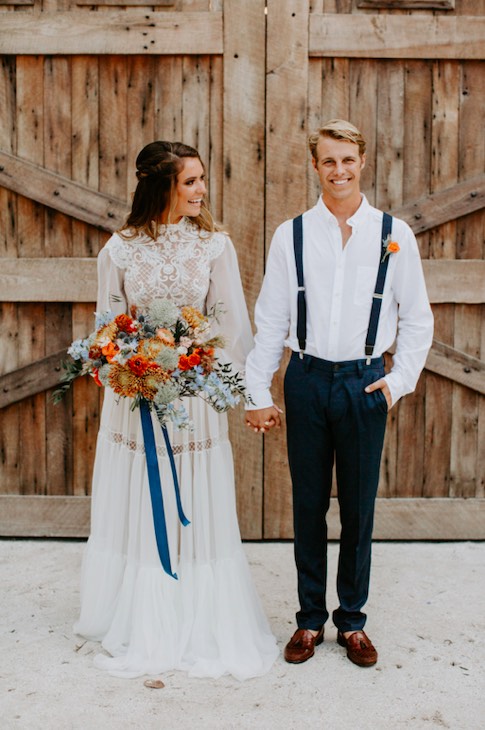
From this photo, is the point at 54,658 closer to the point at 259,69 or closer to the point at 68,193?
the point at 68,193

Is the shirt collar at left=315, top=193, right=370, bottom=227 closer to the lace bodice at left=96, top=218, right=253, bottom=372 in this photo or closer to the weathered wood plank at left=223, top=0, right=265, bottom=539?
the lace bodice at left=96, top=218, right=253, bottom=372

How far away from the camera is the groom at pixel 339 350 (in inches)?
122

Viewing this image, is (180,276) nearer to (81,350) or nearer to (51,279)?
(81,350)

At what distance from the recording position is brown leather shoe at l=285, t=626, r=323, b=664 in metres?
3.24

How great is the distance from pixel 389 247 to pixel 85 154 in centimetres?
206

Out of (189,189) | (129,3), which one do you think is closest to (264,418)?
(189,189)

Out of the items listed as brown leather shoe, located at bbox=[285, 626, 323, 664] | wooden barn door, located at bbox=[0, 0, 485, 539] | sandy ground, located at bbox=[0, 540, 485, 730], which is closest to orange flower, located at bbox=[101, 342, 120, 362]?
sandy ground, located at bbox=[0, 540, 485, 730]

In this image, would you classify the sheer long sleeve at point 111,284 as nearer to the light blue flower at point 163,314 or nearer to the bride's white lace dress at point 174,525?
the bride's white lace dress at point 174,525

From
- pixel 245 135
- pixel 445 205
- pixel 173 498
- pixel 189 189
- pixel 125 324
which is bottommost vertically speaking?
pixel 173 498

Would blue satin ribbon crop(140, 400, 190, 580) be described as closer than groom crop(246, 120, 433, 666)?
No

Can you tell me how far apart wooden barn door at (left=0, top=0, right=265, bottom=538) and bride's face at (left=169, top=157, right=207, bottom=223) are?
1.15 meters

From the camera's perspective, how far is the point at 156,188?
3.27 meters

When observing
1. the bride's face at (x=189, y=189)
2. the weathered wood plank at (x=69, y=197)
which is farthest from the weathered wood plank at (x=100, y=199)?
the bride's face at (x=189, y=189)

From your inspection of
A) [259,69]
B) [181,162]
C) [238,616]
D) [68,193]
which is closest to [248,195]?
[259,69]
